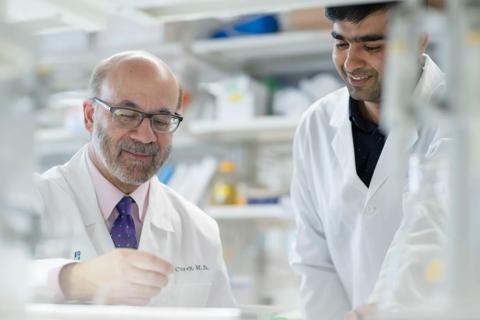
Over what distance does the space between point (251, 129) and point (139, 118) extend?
1.42m

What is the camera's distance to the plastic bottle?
339cm

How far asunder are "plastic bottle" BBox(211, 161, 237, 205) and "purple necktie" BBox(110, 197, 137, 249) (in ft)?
5.01

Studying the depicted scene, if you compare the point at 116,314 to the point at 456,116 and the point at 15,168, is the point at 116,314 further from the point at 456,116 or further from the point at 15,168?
the point at 456,116

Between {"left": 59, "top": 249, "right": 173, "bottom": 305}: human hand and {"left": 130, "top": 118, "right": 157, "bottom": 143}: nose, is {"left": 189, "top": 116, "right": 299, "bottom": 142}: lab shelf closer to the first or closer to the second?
{"left": 130, "top": 118, "right": 157, "bottom": 143}: nose

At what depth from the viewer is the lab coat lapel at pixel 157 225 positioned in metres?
1.78

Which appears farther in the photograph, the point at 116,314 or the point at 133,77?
the point at 133,77

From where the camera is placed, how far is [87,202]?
1.79 meters

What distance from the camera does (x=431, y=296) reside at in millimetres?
830

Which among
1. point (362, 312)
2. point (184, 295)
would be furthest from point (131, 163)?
point (362, 312)

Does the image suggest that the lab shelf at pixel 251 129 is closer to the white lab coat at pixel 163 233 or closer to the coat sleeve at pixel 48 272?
the white lab coat at pixel 163 233

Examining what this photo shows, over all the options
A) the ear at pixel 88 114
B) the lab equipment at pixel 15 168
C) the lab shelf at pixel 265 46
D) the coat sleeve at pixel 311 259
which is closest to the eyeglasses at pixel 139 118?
the ear at pixel 88 114

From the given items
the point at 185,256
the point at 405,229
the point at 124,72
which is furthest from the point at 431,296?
the point at 124,72

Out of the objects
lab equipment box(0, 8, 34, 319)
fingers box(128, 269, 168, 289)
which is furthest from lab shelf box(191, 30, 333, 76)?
lab equipment box(0, 8, 34, 319)

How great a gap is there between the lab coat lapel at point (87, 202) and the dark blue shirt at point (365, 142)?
0.72 m
